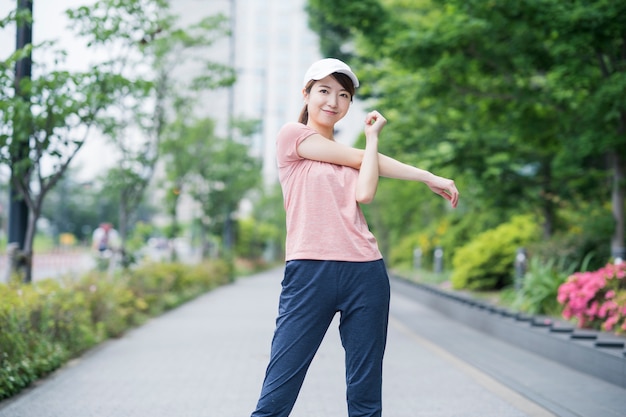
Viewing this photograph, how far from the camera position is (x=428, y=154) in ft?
40.4

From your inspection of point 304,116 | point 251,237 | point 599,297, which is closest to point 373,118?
point 304,116

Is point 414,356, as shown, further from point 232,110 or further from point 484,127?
point 232,110

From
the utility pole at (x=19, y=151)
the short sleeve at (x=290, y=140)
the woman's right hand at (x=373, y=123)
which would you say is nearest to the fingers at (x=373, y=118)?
the woman's right hand at (x=373, y=123)

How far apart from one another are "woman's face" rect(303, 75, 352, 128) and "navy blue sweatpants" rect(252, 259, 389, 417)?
0.59 meters

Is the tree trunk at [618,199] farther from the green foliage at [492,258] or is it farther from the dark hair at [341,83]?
the dark hair at [341,83]

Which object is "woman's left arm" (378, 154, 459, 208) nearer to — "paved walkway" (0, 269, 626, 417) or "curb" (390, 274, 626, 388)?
"paved walkway" (0, 269, 626, 417)

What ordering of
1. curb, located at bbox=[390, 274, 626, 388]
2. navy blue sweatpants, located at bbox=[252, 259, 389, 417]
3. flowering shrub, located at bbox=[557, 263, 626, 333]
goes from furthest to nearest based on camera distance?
flowering shrub, located at bbox=[557, 263, 626, 333] → curb, located at bbox=[390, 274, 626, 388] → navy blue sweatpants, located at bbox=[252, 259, 389, 417]

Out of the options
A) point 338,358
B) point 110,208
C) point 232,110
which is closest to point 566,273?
point 338,358

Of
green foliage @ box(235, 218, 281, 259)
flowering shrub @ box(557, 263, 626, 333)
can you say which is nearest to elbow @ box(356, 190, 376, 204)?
flowering shrub @ box(557, 263, 626, 333)

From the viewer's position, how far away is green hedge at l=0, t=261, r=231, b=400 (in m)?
6.02

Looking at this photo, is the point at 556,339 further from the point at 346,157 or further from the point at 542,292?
the point at 346,157

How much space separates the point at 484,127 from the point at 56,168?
6.94 meters

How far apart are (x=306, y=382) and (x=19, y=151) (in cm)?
350

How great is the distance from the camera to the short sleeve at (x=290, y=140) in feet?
10.5
